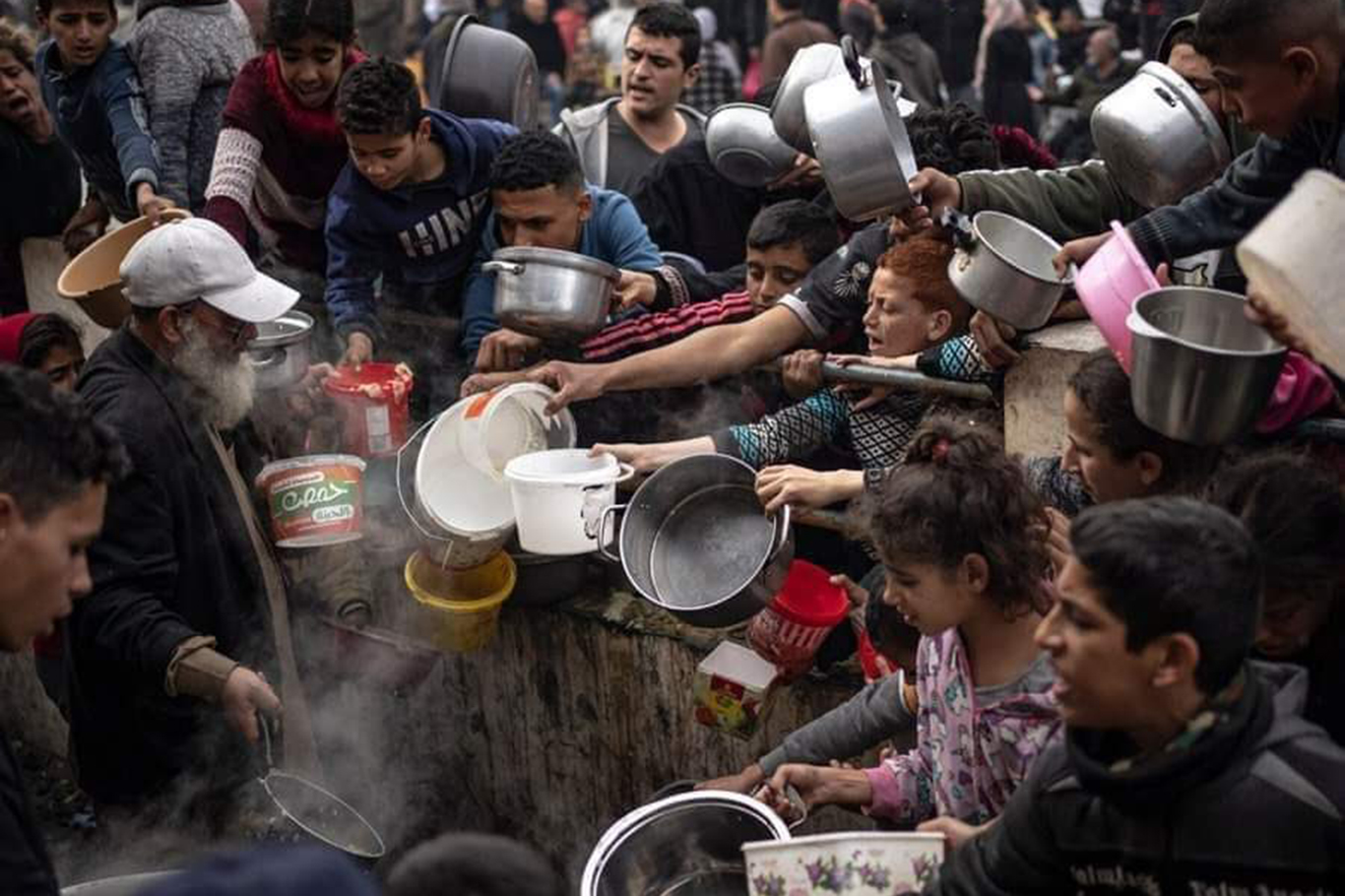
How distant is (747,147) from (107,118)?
271 centimetres

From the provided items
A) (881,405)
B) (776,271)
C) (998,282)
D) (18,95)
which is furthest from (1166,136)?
(18,95)

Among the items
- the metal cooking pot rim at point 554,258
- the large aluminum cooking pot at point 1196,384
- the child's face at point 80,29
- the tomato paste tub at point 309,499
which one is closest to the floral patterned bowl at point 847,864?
the large aluminum cooking pot at point 1196,384

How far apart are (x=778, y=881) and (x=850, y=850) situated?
0.51 ft

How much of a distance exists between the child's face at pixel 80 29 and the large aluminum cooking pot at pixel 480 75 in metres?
1.38

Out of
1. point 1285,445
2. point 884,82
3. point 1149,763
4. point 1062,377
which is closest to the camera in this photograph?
point 1149,763

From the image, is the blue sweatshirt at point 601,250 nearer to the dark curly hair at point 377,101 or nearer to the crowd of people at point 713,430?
the crowd of people at point 713,430

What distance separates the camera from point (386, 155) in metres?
5.38

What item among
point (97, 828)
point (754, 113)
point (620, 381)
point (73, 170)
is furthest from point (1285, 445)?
point (73, 170)

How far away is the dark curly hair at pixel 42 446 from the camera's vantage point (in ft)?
9.42

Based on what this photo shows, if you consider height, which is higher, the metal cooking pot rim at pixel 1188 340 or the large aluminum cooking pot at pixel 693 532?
the metal cooking pot rim at pixel 1188 340

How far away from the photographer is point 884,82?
14.8ft

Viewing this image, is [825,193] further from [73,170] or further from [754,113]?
[73,170]

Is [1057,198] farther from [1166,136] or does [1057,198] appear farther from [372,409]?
[372,409]

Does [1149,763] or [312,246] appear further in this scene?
[312,246]
